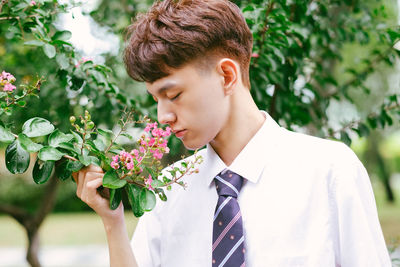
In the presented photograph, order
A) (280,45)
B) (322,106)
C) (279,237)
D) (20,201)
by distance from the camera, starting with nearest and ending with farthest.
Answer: (279,237) → (280,45) → (322,106) → (20,201)

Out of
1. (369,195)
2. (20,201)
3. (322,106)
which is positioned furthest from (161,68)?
(20,201)

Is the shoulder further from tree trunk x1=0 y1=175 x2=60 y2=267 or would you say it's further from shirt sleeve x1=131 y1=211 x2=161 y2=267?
tree trunk x1=0 y1=175 x2=60 y2=267

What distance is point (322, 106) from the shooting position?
2.62 metres

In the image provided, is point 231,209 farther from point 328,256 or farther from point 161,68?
point 161,68

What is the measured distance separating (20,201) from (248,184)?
15178mm

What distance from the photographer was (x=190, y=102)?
1.39m

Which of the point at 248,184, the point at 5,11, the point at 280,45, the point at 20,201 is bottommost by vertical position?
the point at 20,201

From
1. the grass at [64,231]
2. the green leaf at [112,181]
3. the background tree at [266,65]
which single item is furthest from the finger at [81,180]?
the grass at [64,231]

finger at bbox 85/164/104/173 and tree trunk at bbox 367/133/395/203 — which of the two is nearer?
finger at bbox 85/164/104/173

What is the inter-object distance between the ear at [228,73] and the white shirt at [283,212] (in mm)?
200

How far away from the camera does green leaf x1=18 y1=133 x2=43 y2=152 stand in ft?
4.10

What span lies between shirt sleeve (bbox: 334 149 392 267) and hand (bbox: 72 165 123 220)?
0.67 m

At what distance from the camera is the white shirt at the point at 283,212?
1.33 m

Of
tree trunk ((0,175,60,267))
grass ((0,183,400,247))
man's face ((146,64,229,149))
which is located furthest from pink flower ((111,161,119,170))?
grass ((0,183,400,247))
